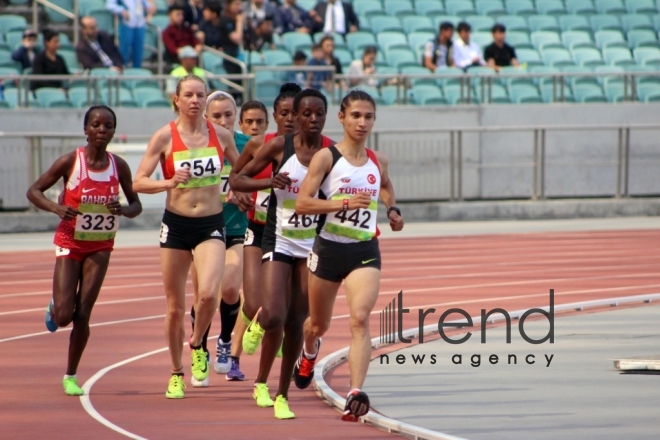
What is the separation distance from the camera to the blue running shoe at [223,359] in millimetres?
9562

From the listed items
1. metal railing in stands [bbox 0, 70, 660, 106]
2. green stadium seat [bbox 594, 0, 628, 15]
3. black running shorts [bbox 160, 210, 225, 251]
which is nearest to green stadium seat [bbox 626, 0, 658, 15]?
green stadium seat [bbox 594, 0, 628, 15]

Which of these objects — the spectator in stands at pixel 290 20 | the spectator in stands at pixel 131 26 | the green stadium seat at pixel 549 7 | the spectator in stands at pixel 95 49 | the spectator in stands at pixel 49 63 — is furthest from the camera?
the green stadium seat at pixel 549 7

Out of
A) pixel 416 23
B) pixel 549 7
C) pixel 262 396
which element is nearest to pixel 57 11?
pixel 416 23

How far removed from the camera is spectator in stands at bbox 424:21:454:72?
24594mm

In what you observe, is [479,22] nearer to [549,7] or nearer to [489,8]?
[489,8]

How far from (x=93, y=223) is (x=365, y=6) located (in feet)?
61.6

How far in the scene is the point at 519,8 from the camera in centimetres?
2784

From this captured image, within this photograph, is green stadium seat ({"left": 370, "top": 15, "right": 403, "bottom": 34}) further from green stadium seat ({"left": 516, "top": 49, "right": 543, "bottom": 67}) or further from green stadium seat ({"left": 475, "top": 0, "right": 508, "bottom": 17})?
green stadium seat ({"left": 516, "top": 49, "right": 543, "bottom": 67})

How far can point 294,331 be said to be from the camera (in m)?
8.21

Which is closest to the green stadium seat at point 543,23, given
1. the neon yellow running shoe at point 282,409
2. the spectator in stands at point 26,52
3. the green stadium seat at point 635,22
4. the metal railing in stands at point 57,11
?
the green stadium seat at point 635,22

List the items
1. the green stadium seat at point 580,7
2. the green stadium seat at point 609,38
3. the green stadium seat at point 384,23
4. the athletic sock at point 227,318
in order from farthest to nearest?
the green stadium seat at point 580,7 → the green stadium seat at point 609,38 → the green stadium seat at point 384,23 → the athletic sock at point 227,318

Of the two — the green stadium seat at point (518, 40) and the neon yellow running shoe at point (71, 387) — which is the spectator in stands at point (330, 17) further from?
the neon yellow running shoe at point (71, 387)

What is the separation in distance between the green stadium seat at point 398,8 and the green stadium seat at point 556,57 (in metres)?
3.03

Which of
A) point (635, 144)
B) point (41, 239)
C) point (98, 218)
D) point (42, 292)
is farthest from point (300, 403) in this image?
point (635, 144)
